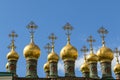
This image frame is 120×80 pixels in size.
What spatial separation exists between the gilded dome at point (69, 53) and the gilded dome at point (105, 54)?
198cm

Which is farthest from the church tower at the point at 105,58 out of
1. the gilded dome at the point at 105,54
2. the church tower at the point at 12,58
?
the church tower at the point at 12,58

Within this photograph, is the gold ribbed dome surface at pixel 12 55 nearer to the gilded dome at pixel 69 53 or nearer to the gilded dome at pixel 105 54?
the gilded dome at pixel 69 53

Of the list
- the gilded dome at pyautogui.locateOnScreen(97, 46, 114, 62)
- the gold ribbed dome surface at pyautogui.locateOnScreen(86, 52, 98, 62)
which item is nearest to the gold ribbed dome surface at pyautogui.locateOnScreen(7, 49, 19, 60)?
the gold ribbed dome surface at pyautogui.locateOnScreen(86, 52, 98, 62)

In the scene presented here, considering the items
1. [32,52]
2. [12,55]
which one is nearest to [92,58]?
[32,52]

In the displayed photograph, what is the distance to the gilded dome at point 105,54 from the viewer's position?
130 ft

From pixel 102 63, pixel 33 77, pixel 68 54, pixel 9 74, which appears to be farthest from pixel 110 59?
pixel 9 74

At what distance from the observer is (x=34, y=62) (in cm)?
3884

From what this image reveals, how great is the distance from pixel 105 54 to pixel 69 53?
8.83 feet

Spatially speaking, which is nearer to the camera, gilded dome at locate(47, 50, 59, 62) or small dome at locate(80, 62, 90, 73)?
gilded dome at locate(47, 50, 59, 62)

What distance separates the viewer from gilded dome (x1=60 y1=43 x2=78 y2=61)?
3866cm

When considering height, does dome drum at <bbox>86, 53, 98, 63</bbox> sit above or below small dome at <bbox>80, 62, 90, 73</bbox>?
above

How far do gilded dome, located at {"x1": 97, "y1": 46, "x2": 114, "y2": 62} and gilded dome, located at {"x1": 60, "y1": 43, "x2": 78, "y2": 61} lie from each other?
1981mm

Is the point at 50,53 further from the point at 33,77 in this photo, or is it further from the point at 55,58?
the point at 33,77

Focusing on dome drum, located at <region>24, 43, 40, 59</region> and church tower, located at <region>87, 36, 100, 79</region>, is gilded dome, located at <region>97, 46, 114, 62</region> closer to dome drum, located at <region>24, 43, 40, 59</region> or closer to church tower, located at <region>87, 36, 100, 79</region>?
church tower, located at <region>87, 36, 100, 79</region>
